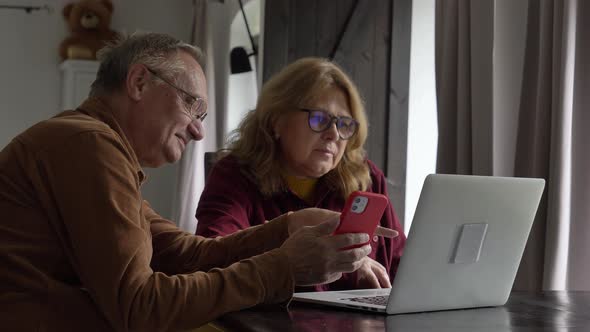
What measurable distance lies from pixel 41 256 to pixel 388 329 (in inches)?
23.9

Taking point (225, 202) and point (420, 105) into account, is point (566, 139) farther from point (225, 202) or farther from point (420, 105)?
point (420, 105)

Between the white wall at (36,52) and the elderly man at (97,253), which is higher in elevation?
the white wall at (36,52)

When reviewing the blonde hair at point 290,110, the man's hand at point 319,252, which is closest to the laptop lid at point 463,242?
the man's hand at point 319,252

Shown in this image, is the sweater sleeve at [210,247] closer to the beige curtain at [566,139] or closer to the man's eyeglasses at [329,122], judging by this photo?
the man's eyeglasses at [329,122]

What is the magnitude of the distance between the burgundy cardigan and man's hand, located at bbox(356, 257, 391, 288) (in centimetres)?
12

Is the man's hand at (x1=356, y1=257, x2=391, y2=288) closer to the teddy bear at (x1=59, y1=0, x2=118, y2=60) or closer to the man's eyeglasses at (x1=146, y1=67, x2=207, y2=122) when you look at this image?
the man's eyeglasses at (x1=146, y1=67, x2=207, y2=122)

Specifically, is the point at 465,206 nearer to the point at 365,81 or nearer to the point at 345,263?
the point at 345,263

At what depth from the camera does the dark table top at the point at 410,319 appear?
52.2 inches

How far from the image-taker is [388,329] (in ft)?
4.29

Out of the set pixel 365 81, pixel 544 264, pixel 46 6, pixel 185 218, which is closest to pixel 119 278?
pixel 544 264

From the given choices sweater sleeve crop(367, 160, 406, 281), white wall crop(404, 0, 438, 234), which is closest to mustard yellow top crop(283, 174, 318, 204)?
sweater sleeve crop(367, 160, 406, 281)

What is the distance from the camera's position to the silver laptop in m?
1.44

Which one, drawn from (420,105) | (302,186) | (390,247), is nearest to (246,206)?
(302,186)

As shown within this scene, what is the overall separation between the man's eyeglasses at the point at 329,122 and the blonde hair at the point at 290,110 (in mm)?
63
